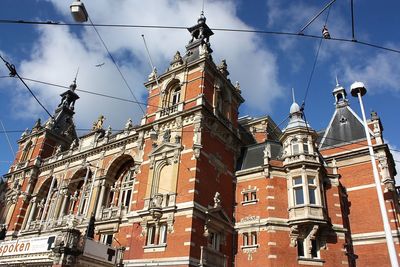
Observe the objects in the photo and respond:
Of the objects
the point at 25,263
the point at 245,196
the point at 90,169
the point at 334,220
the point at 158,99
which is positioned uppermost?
the point at 158,99

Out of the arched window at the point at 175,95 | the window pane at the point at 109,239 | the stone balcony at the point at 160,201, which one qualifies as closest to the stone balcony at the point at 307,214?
the stone balcony at the point at 160,201

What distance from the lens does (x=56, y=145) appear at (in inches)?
1486

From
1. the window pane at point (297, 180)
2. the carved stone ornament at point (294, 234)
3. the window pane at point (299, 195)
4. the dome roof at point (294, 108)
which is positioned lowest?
the carved stone ornament at point (294, 234)

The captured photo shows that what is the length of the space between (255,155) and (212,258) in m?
9.08

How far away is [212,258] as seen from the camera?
2039 centimetres

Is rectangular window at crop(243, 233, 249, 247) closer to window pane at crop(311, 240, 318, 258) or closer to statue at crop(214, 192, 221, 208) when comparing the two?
statue at crop(214, 192, 221, 208)

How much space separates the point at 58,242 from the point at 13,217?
1675 cm

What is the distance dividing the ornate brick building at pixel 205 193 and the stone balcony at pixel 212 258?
2.4 inches

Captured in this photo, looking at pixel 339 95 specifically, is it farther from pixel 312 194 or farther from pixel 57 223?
pixel 57 223

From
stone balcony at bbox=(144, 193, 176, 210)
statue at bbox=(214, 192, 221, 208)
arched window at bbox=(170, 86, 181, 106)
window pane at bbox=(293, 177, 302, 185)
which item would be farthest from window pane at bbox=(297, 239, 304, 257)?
arched window at bbox=(170, 86, 181, 106)

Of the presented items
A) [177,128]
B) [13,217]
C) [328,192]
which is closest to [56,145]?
[13,217]

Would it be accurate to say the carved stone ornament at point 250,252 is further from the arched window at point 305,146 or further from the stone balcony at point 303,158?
the arched window at point 305,146

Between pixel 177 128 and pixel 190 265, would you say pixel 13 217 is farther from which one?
pixel 190 265

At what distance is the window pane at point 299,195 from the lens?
2255cm
